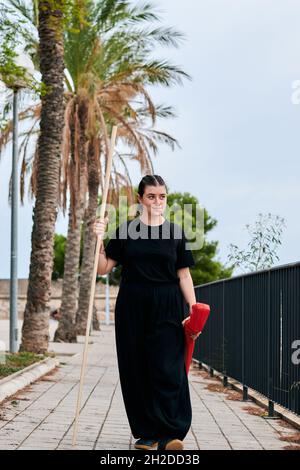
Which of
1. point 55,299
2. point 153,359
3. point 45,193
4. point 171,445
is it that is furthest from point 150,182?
point 55,299

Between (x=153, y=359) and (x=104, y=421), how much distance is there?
223 cm

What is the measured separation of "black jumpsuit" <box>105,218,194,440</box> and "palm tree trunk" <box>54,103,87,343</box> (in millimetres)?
19270

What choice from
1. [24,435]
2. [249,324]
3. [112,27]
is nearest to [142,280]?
[24,435]

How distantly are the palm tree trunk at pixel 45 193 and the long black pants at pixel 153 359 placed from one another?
10476 millimetres

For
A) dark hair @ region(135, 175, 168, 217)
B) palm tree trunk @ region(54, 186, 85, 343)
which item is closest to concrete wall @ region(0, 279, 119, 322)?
palm tree trunk @ region(54, 186, 85, 343)

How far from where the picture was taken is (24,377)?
1208cm

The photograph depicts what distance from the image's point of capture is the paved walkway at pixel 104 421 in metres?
7.35

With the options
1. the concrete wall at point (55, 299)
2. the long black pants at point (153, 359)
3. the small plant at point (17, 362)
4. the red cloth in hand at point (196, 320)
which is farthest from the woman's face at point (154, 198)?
the concrete wall at point (55, 299)

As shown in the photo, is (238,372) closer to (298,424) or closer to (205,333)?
(298,424)

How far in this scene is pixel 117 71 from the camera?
27.6 m

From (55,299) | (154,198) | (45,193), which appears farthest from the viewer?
(55,299)

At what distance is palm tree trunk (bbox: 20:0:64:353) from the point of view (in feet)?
56.2

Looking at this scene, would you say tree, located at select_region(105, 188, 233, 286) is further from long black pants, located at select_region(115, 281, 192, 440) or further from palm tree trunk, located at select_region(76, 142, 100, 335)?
long black pants, located at select_region(115, 281, 192, 440)

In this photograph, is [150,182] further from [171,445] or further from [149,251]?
[171,445]
